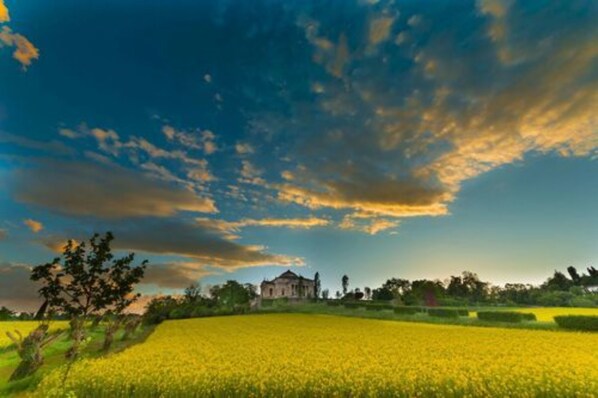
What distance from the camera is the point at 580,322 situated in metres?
34.6

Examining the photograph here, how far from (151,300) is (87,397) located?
6585cm

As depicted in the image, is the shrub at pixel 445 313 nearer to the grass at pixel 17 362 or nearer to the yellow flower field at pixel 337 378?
the yellow flower field at pixel 337 378

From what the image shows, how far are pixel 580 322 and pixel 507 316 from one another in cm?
832

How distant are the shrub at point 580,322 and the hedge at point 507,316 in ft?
17.5

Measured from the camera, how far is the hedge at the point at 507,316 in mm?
41219

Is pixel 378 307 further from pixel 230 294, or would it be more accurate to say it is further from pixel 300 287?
pixel 300 287

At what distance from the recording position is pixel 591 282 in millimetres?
126438

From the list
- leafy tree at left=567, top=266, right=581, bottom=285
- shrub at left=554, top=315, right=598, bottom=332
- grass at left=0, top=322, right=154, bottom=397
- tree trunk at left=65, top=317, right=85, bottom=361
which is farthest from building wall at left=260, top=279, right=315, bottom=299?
tree trunk at left=65, top=317, right=85, bottom=361

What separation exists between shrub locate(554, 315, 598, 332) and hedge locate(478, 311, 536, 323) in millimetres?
5341

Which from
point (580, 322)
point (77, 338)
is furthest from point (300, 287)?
point (77, 338)

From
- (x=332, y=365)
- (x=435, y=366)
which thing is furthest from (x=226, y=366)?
(x=435, y=366)

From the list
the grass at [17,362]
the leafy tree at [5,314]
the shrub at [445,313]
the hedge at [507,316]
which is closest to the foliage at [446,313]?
the shrub at [445,313]

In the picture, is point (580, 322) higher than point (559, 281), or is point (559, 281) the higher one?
point (559, 281)

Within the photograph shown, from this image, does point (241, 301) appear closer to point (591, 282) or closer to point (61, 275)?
point (61, 275)
